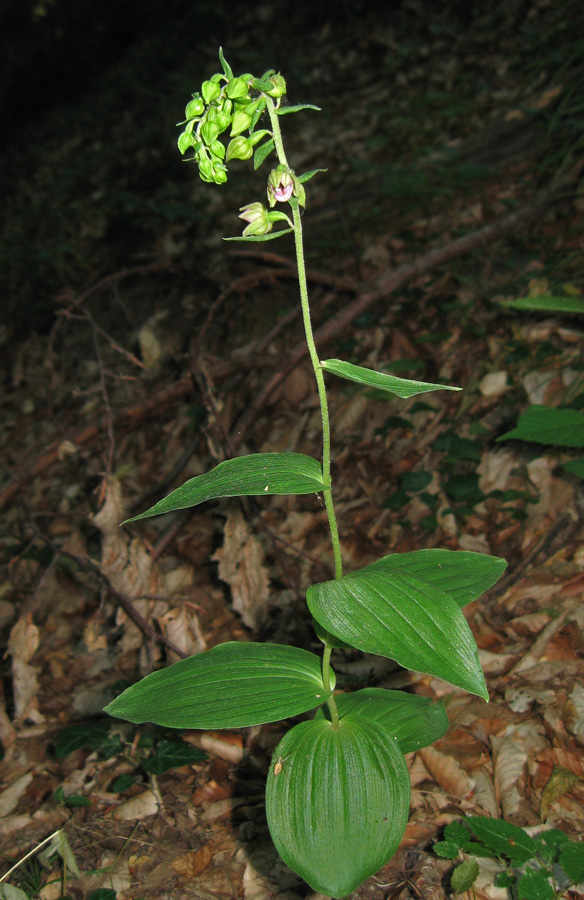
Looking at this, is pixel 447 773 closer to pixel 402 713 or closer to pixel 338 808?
pixel 402 713

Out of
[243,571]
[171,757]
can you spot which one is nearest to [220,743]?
[171,757]

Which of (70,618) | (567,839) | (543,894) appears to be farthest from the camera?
(70,618)

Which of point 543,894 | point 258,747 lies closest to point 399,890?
point 543,894

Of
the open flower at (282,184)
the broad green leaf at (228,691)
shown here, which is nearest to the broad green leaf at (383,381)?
the open flower at (282,184)

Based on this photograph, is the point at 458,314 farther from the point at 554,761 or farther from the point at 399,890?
the point at 399,890

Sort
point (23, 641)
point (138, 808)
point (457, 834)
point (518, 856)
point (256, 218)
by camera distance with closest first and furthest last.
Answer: point (256, 218) → point (518, 856) → point (457, 834) → point (138, 808) → point (23, 641)
